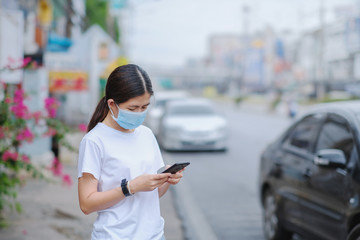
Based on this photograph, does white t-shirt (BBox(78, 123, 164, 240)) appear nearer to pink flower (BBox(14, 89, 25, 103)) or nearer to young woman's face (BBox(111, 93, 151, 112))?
young woman's face (BBox(111, 93, 151, 112))

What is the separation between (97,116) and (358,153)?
2.39 m

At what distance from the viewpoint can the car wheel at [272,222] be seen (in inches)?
231

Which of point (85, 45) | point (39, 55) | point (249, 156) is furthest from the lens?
point (85, 45)

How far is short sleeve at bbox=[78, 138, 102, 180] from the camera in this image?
2589 mm

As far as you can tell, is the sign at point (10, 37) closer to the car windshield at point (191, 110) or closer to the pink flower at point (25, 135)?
the pink flower at point (25, 135)

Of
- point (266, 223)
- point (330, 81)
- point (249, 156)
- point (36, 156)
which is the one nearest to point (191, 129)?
point (249, 156)

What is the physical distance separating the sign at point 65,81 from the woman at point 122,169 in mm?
16812

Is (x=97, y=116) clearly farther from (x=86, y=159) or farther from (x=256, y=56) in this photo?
(x=256, y=56)

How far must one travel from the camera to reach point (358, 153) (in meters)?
4.39

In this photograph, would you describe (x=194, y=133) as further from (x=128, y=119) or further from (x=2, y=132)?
(x=128, y=119)

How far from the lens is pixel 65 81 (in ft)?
64.0

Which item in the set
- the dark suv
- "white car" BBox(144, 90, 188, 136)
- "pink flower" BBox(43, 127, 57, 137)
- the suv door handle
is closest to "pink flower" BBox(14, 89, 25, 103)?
"pink flower" BBox(43, 127, 57, 137)

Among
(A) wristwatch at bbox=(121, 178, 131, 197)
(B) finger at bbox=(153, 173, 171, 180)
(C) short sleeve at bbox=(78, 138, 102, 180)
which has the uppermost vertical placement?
(C) short sleeve at bbox=(78, 138, 102, 180)

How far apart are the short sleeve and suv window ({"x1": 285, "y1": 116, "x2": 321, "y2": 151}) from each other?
126 inches
